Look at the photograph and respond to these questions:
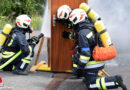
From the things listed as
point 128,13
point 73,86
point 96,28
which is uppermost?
point 128,13

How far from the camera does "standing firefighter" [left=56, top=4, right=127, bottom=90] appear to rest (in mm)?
4156

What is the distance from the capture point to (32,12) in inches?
878

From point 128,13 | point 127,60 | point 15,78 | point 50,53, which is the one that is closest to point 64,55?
point 50,53

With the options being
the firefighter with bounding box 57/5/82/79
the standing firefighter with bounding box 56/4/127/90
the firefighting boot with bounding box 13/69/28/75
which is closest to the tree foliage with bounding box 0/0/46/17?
the firefighting boot with bounding box 13/69/28/75

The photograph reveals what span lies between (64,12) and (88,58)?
4.40ft

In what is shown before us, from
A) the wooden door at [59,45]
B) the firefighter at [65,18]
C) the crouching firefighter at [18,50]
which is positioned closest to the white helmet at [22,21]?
the crouching firefighter at [18,50]

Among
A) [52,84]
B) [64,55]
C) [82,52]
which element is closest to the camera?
[82,52]

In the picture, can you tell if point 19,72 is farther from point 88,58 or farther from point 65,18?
point 88,58

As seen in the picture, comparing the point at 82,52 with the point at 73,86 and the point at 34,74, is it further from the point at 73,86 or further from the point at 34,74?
the point at 34,74

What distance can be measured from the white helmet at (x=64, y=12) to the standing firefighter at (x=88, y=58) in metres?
0.57

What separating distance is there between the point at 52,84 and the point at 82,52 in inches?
44.7

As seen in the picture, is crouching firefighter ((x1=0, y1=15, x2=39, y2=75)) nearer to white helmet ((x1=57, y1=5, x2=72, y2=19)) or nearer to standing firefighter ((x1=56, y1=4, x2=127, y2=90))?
white helmet ((x1=57, y1=5, x2=72, y2=19))

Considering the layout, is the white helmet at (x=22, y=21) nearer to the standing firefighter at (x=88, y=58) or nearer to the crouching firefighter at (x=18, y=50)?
the crouching firefighter at (x=18, y=50)

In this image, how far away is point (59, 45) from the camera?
554 cm
